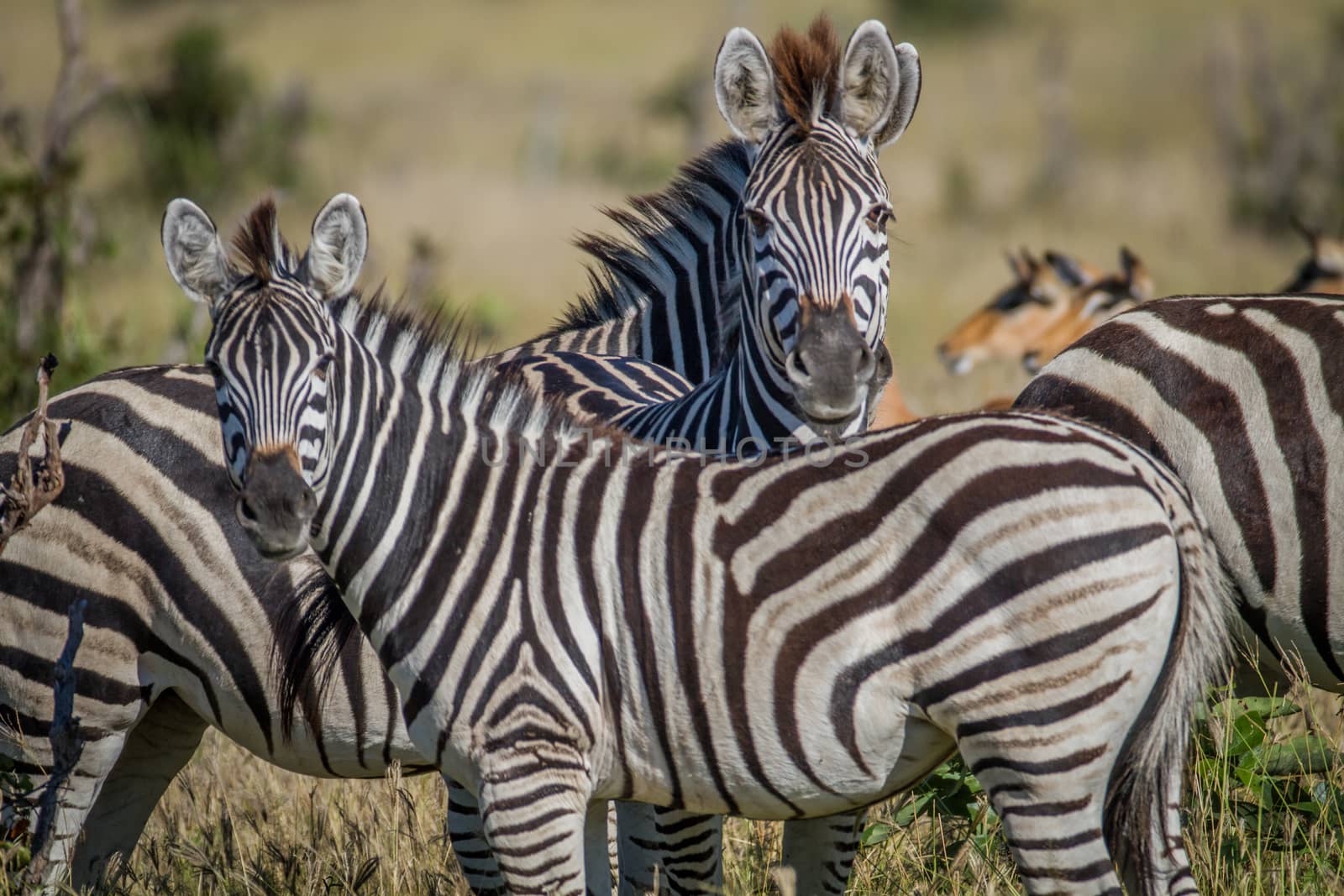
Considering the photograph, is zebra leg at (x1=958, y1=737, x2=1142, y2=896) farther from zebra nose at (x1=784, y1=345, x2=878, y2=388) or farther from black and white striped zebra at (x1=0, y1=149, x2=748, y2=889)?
black and white striped zebra at (x1=0, y1=149, x2=748, y2=889)

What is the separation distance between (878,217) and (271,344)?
203 centimetres

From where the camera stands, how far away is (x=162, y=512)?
4258mm

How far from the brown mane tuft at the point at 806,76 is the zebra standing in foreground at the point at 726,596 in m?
1.46

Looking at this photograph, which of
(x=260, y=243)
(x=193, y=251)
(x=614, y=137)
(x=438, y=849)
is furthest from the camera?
(x=614, y=137)

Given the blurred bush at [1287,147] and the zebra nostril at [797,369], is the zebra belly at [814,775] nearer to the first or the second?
the zebra nostril at [797,369]

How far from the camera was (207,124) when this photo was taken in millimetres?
21828

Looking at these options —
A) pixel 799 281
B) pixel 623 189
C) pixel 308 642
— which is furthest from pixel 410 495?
pixel 623 189

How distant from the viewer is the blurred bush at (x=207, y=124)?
20.8m

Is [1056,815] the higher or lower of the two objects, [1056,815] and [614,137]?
the lower

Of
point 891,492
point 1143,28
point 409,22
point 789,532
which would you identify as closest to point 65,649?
point 789,532

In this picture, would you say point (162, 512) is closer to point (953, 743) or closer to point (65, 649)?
point (65, 649)

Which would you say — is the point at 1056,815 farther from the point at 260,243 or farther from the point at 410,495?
the point at 260,243

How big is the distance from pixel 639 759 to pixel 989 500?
3.68 ft

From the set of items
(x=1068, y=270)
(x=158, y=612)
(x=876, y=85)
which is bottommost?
(x=158, y=612)
